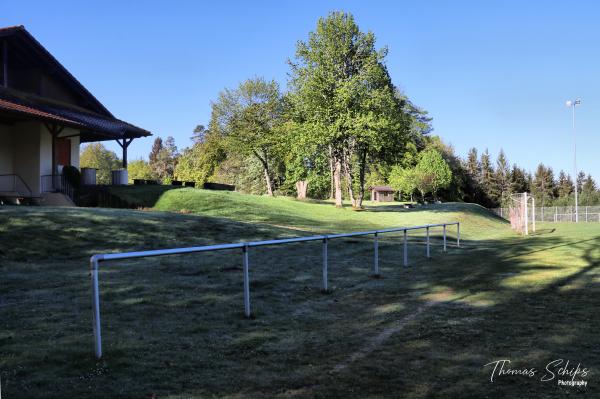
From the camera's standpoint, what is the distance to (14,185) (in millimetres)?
22562

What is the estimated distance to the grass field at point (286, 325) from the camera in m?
4.08

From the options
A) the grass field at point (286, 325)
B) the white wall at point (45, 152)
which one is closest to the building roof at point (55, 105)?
the white wall at point (45, 152)

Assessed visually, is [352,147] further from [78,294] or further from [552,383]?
[552,383]

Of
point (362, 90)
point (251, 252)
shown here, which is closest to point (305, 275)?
point (251, 252)

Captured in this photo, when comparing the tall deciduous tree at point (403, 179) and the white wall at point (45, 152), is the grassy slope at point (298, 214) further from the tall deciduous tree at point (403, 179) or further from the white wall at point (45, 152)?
the tall deciduous tree at point (403, 179)

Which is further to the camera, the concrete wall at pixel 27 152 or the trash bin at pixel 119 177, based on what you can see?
the trash bin at pixel 119 177

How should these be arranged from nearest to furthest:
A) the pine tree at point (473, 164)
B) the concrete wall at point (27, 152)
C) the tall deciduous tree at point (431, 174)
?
the concrete wall at point (27, 152), the tall deciduous tree at point (431, 174), the pine tree at point (473, 164)

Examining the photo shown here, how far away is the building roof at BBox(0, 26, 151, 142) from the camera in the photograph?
21336 millimetres

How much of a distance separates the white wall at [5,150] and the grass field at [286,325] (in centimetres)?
1090

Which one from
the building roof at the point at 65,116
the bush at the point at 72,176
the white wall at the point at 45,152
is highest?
the building roof at the point at 65,116

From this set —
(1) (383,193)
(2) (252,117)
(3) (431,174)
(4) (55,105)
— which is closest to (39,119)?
(4) (55,105)

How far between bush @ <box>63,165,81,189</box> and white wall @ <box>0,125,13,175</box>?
8.15 ft

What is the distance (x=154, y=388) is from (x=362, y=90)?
35451 millimetres

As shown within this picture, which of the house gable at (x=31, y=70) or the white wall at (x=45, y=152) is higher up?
the house gable at (x=31, y=70)
